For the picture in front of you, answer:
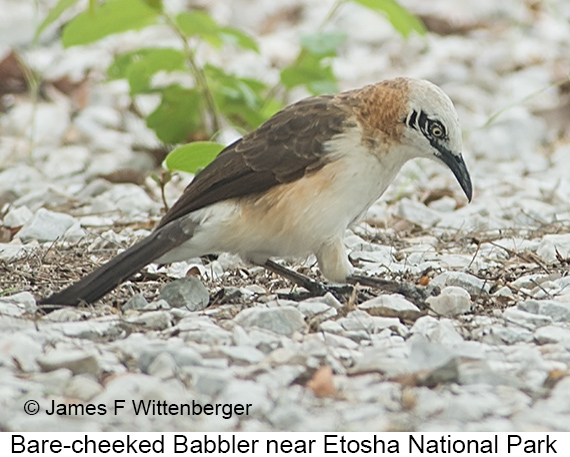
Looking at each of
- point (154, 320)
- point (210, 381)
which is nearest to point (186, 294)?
point (154, 320)

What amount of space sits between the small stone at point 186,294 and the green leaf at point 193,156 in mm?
1073

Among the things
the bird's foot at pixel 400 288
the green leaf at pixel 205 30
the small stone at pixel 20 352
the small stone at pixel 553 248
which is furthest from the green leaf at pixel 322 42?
the small stone at pixel 20 352

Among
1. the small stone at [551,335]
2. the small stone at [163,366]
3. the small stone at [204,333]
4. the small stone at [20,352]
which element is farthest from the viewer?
the small stone at [551,335]

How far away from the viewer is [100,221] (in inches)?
237

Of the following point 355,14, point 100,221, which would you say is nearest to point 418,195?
point 100,221

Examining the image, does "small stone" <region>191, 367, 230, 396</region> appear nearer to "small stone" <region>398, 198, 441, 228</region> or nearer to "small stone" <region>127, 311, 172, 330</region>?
"small stone" <region>127, 311, 172, 330</region>

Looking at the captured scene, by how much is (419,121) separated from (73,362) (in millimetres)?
1960

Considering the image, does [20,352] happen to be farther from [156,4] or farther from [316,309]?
[156,4]

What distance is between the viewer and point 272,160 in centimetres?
461

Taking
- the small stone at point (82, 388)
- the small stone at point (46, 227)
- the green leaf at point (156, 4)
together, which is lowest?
the small stone at point (82, 388)

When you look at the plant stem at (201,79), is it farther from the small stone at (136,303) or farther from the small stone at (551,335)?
the small stone at (551,335)

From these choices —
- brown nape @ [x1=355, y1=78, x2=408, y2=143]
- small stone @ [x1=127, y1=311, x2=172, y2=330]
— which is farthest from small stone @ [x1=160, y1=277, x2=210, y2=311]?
brown nape @ [x1=355, y1=78, x2=408, y2=143]

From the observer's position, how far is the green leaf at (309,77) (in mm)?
6797
